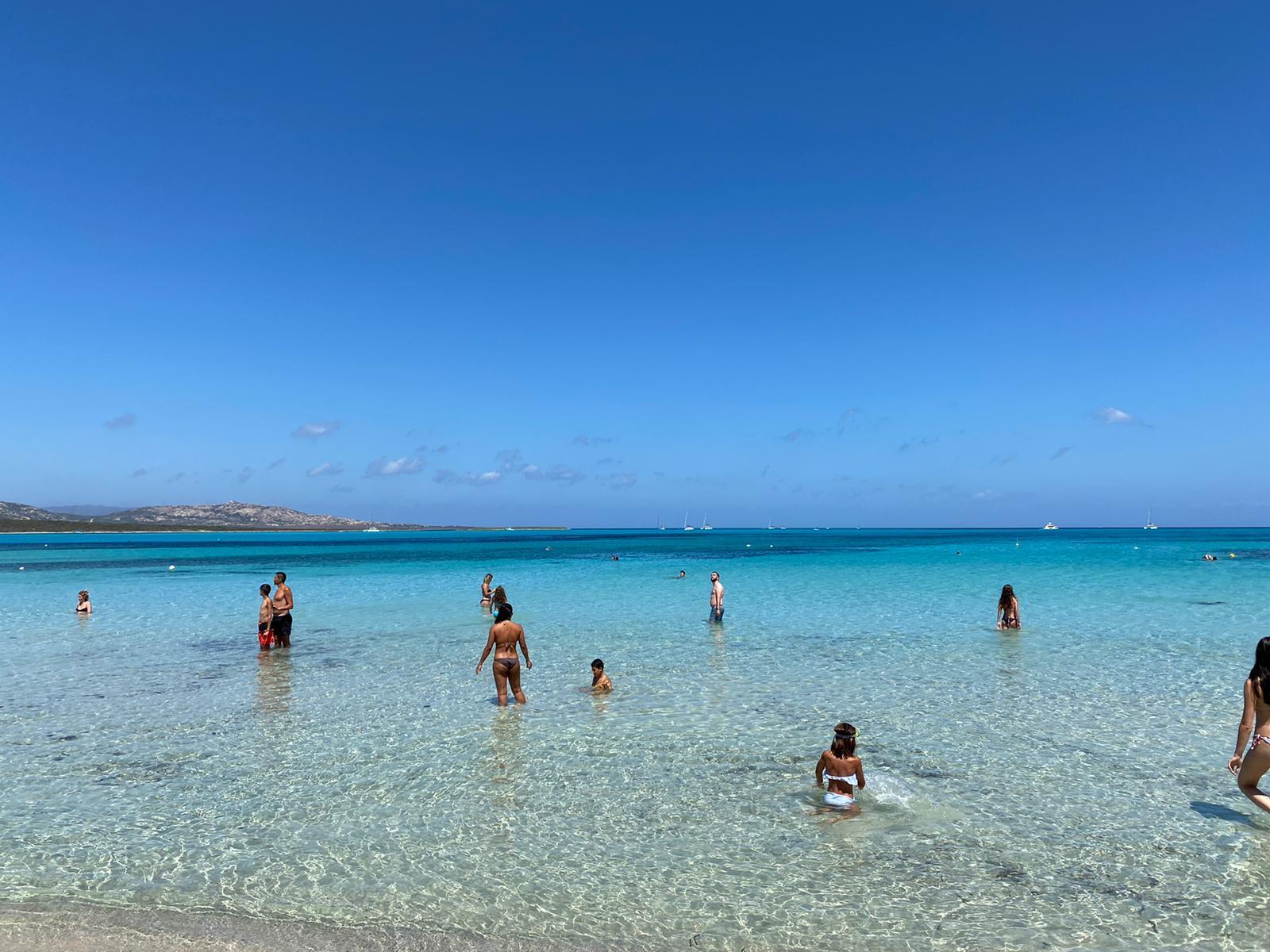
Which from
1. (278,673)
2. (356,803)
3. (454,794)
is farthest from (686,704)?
(278,673)

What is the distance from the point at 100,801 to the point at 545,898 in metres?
6.44

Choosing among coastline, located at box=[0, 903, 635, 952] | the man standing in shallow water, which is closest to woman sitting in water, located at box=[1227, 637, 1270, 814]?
coastline, located at box=[0, 903, 635, 952]

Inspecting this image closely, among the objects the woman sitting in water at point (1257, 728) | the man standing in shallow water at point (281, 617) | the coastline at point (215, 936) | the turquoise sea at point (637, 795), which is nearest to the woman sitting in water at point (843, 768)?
the turquoise sea at point (637, 795)

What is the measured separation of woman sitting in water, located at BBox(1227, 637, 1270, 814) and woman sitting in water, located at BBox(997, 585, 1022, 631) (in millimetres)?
16074

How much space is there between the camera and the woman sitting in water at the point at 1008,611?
24250 mm

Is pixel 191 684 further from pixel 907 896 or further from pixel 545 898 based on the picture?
pixel 907 896

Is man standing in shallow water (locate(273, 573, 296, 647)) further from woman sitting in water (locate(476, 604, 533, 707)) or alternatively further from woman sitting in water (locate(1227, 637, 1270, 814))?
woman sitting in water (locate(1227, 637, 1270, 814))

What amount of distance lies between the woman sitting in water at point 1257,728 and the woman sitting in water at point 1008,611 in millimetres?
16074

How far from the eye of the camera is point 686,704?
49.0 ft

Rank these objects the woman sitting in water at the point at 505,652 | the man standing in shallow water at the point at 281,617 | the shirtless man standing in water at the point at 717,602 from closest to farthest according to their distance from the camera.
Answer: the woman sitting in water at the point at 505,652, the man standing in shallow water at the point at 281,617, the shirtless man standing in water at the point at 717,602

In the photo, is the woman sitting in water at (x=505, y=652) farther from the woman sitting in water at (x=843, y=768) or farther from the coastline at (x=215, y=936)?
the coastline at (x=215, y=936)

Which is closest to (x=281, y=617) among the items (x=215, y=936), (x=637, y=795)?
(x=637, y=795)

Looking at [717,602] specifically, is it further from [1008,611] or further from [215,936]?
[215,936]

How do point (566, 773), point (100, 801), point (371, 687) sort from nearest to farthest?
point (100, 801) → point (566, 773) → point (371, 687)
